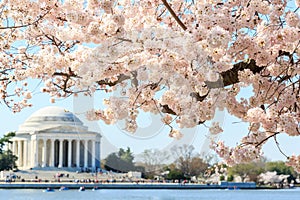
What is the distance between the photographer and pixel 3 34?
9.35m

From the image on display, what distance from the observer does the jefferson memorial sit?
100750 mm

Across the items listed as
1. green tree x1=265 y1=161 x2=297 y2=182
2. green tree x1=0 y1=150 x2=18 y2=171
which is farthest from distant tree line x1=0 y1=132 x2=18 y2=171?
green tree x1=265 y1=161 x2=297 y2=182

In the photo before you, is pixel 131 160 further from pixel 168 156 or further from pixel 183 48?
pixel 183 48

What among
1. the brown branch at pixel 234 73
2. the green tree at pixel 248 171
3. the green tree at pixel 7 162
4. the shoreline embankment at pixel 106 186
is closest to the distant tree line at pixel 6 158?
the green tree at pixel 7 162

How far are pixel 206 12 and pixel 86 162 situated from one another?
327ft

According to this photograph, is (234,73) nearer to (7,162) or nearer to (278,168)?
(7,162)

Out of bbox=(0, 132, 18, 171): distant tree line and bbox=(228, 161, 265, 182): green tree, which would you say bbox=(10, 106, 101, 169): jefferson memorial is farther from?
bbox=(228, 161, 265, 182): green tree

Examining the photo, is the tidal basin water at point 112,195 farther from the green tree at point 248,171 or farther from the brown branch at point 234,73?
the brown branch at point 234,73

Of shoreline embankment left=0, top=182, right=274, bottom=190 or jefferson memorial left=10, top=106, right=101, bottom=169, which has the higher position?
jefferson memorial left=10, top=106, right=101, bottom=169

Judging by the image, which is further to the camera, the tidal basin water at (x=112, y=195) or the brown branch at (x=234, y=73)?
the tidal basin water at (x=112, y=195)

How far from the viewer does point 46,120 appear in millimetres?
103938

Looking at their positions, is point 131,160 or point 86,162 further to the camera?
point 86,162

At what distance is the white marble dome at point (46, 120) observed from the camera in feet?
336

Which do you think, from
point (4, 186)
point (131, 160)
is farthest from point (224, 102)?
point (4, 186)
